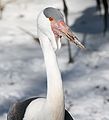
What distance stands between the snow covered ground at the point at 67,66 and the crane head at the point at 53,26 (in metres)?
1.57

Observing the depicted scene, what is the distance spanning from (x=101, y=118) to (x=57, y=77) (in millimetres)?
1470

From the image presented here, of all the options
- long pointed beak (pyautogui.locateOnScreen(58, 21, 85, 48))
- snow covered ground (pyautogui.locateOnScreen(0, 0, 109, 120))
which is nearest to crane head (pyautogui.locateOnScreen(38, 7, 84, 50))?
long pointed beak (pyautogui.locateOnScreen(58, 21, 85, 48))

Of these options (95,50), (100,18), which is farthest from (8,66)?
(100,18)

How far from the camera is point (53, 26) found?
285 cm

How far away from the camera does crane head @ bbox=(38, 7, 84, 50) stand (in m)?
2.85

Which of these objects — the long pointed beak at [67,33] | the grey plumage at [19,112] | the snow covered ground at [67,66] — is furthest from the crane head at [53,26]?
the snow covered ground at [67,66]

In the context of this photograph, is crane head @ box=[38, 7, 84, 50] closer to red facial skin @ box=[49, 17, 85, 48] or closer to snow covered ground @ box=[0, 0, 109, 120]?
red facial skin @ box=[49, 17, 85, 48]

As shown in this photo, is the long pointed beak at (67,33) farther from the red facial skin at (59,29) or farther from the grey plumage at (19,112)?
the grey plumage at (19,112)

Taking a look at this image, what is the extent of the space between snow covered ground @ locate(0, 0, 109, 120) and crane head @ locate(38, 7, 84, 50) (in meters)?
1.57

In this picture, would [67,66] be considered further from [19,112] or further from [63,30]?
[63,30]

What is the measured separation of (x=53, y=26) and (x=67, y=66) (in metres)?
2.62

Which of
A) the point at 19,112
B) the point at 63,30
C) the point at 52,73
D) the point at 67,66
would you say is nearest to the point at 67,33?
the point at 63,30

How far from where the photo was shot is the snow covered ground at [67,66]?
459cm

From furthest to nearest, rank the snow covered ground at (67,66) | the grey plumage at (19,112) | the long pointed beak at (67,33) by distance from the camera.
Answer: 1. the snow covered ground at (67,66)
2. the grey plumage at (19,112)
3. the long pointed beak at (67,33)
